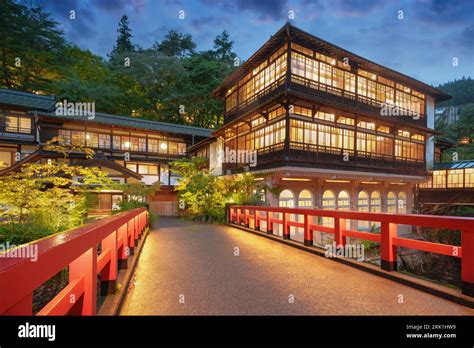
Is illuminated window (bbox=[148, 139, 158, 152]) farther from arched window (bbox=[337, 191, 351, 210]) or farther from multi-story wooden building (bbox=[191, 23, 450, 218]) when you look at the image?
arched window (bbox=[337, 191, 351, 210])

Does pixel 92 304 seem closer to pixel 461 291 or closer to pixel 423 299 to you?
pixel 423 299

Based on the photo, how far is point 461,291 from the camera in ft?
13.2

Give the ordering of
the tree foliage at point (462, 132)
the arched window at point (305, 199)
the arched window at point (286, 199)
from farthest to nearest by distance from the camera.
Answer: the tree foliage at point (462, 132)
the arched window at point (305, 199)
the arched window at point (286, 199)

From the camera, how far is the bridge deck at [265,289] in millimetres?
3818

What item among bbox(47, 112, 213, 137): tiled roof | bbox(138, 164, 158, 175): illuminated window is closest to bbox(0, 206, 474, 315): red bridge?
bbox(138, 164, 158, 175): illuminated window

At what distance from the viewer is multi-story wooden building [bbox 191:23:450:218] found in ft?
53.5

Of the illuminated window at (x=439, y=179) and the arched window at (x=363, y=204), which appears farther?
the illuminated window at (x=439, y=179)

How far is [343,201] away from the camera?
767 inches

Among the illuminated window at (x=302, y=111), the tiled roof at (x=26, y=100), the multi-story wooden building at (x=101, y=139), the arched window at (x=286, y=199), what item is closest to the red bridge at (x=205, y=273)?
the arched window at (x=286, y=199)

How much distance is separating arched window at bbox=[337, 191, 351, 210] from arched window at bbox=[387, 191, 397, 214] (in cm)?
494

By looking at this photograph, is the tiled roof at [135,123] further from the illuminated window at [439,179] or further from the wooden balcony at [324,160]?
the illuminated window at [439,179]

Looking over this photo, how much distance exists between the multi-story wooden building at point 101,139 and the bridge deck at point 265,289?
14.7 m
